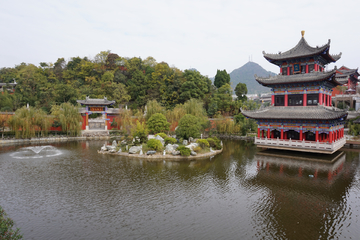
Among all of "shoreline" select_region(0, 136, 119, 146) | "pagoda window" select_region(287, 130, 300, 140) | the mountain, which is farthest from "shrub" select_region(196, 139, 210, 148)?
the mountain

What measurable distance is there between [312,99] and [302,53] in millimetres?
3757

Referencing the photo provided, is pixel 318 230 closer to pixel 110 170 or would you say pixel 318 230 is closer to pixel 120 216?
pixel 120 216

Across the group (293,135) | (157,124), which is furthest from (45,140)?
(293,135)

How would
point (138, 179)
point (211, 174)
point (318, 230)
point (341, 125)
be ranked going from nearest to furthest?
1. point (318, 230)
2. point (138, 179)
3. point (211, 174)
4. point (341, 125)

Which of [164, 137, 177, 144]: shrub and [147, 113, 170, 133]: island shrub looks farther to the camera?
[147, 113, 170, 133]: island shrub

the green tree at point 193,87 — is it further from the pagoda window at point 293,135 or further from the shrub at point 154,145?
the shrub at point 154,145

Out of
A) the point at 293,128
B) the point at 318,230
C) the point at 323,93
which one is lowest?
the point at 318,230

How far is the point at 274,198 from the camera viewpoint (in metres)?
9.71

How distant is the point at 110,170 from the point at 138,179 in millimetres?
2659

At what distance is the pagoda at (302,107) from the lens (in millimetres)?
16828

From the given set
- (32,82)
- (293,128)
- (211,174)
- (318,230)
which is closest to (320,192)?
(318,230)

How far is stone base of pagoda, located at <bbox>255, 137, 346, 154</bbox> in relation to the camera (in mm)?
16483

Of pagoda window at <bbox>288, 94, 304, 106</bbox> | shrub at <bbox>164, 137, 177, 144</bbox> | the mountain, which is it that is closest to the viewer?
pagoda window at <bbox>288, 94, 304, 106</bbox>

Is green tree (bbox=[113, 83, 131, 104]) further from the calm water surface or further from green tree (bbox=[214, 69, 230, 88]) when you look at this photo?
the calm water surface
